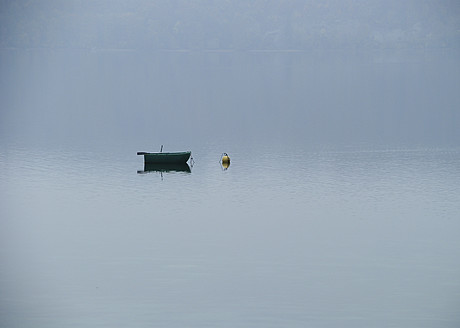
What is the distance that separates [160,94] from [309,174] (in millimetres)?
72295

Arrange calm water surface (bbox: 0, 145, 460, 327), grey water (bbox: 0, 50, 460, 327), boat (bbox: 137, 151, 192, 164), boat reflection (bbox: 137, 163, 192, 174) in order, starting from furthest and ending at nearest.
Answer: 1. boat (bbox: 137, 151, 192, 164)
2. boat reflection (bbox: 137, 163, 192, 174)
3. grey water (bbox: 0, 50, 460, 327)
4. calm water surface (bbox: 0, 145, 460, 327)

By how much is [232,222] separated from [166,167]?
60.0 feet

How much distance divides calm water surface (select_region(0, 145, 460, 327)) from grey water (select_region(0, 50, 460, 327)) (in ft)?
0.36

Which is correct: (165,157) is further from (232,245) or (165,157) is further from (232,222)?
(232,245)

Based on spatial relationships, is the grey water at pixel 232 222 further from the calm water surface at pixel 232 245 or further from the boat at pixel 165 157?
the boat at pixel 165 157

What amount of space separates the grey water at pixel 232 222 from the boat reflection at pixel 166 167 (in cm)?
108

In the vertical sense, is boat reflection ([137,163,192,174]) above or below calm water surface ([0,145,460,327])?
above

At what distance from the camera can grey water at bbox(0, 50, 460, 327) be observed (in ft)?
113

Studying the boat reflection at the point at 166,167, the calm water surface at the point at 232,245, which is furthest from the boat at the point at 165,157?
the calm water surface at the point at 232,245

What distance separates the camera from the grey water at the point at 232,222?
113 ft

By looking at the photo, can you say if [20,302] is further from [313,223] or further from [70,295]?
[313,223]

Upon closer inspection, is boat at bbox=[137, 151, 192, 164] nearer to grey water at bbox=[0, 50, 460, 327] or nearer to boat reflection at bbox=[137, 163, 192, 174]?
boat reflection at bbox=[137, 163, 192, 174]

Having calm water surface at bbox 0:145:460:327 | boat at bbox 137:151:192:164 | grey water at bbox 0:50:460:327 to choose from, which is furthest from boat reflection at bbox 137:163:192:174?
grey water at bbox 0:50:460:327

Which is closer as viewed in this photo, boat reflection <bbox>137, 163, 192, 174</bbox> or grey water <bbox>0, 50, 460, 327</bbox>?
grey water <bbox>0, 50, 460, 327</bbox>
